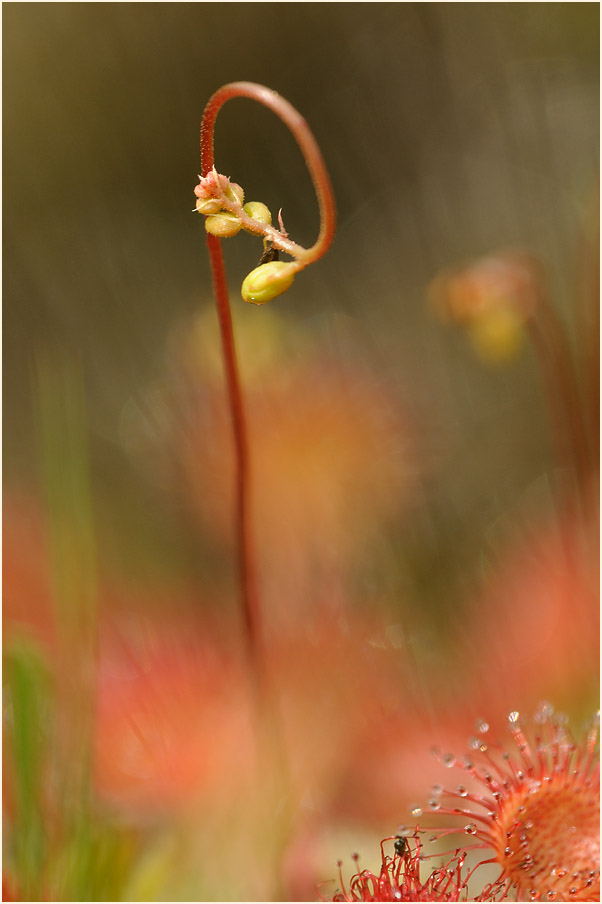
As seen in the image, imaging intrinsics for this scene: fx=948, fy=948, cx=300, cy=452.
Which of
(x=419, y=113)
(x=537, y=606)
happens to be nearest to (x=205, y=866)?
(x=537, y=606)

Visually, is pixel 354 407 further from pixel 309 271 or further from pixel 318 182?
pixel 318 182

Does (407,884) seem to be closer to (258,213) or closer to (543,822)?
(543,822)

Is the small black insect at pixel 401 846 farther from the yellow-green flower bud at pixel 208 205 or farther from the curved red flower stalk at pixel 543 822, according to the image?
the yellow-green flower bud at pixel 208 205

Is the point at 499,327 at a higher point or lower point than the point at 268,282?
higher

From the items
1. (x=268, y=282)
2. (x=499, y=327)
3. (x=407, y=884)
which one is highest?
(x=499, y=327)

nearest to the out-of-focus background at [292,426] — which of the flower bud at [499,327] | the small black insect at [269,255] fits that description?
the flower bud at [499,327]

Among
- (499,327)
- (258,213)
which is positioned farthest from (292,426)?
(258,213)

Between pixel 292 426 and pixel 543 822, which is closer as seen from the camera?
pixel 543 822
